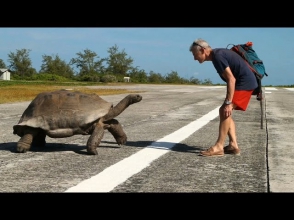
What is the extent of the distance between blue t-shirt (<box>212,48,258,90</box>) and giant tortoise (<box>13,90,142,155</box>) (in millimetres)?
1697

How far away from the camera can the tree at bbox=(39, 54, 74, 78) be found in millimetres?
114287

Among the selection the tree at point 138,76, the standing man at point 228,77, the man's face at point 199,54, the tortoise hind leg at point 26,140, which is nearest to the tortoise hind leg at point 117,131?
the tortoise hind leg at point 26,140

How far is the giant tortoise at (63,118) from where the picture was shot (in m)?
6.95

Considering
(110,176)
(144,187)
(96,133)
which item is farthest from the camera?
(96,133)

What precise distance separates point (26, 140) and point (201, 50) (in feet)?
8.76

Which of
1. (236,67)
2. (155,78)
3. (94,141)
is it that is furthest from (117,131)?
(155,78)

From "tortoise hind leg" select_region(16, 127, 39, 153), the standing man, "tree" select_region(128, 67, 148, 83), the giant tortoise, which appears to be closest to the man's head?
the standing man

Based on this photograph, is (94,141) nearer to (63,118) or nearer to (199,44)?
(63,118)

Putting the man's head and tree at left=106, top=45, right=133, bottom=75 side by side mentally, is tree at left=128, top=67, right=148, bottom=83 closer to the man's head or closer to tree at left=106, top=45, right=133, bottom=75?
tree at left=106, top=45, right=133, bottom=75

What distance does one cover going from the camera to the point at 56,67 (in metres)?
116
